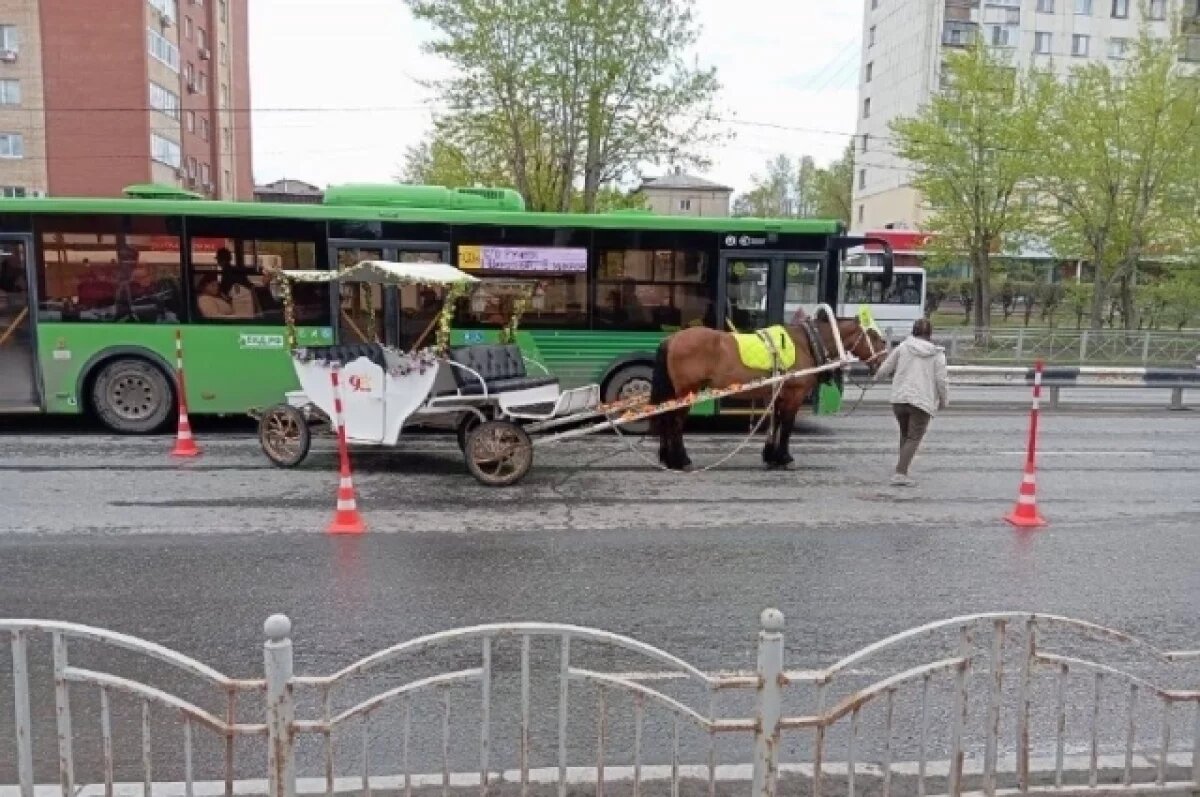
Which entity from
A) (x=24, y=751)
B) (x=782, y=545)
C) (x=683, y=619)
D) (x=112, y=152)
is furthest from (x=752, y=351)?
(x=112, y=152)

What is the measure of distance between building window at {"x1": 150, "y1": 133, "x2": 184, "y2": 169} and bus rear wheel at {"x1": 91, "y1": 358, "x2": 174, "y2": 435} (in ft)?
132

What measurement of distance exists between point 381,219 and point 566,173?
1470 centimetres

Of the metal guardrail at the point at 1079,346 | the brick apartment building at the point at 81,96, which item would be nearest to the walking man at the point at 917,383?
the metal guardrail at the point at 1079,346

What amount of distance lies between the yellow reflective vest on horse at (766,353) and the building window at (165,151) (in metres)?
45.0

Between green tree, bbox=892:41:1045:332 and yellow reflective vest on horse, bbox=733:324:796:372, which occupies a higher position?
green tree, bbox=892:41:1045:332

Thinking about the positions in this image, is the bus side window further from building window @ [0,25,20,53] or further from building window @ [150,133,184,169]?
building window @ [0,25,20,53]

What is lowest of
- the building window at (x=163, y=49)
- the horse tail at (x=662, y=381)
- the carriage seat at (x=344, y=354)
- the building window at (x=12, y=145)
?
the horse tail at (x=662, y=381)

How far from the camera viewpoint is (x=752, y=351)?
1027cm

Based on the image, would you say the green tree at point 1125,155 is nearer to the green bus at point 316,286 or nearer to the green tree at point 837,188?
the green bus at point 316,286

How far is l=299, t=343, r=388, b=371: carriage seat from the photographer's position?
30.7 feet

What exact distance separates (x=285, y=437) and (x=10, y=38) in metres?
45.3

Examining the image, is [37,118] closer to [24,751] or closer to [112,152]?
[112,152]

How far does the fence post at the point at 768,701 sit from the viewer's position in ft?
9.97

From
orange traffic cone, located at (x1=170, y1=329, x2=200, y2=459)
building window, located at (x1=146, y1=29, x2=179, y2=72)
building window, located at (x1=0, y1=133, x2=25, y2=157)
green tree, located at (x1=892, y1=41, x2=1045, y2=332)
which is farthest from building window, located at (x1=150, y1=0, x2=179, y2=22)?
orange traffic cone, located at (x1=170, y1=329, x2=200, y2=459)
